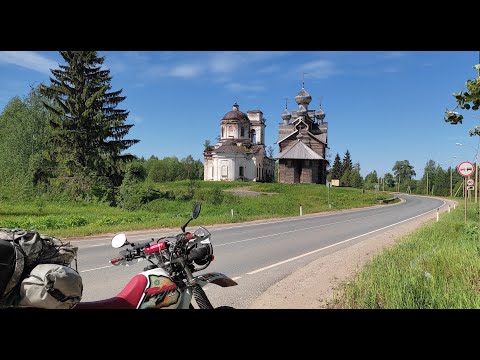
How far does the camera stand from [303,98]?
6347 centimetres

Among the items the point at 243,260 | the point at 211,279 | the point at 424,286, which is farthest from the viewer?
the point at 243,260

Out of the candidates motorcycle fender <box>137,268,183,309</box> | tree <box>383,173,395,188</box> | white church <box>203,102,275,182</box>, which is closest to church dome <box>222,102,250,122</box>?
white church <box>203,102,275,182</box>

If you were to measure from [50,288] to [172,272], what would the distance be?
0.91m

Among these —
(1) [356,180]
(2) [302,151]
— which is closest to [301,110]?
(2) [302,151]

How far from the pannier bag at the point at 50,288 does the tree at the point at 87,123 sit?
27.8m

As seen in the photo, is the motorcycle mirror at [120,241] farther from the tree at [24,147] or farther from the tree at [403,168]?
the tree at [24,147]

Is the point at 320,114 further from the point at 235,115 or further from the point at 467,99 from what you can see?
the point at 467,99

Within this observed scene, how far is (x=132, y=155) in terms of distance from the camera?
29.9m

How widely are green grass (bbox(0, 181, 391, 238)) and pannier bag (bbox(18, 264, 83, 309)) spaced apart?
12.1 metres

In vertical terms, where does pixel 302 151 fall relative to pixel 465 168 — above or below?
above

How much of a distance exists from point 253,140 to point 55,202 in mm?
37760

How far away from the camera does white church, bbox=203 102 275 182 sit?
52.2m
